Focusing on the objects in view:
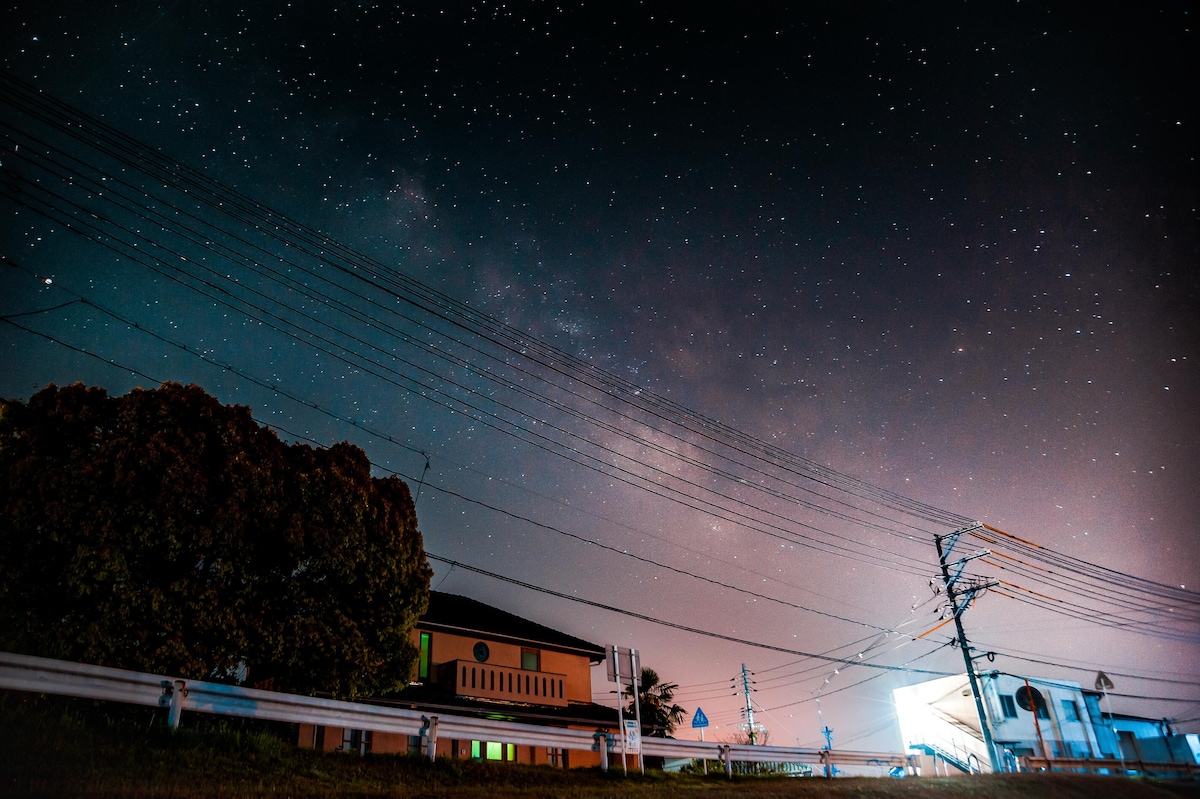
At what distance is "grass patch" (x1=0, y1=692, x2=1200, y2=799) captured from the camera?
314 inches

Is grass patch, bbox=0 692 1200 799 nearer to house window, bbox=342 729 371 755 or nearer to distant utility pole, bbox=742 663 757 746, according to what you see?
house window, bbox=342 729 371 755

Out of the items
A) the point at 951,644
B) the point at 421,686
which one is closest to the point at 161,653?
the point at 421,686

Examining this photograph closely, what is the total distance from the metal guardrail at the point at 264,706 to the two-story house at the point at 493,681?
1173cm

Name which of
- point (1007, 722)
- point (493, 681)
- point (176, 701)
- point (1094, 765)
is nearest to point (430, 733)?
point (176, 701)

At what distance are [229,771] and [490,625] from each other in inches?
985

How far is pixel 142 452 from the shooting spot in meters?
15.5

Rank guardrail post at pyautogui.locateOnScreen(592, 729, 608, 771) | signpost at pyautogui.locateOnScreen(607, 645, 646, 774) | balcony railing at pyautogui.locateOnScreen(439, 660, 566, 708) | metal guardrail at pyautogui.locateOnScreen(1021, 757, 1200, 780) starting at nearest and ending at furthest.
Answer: guardrail post at pyautogui.locateOnScreen(592, 729, 608, 771) → signpost at pyautogui.locateOnScreen(607, 645, 646, 774) → metal guardrail at pyautogui.locateOnScreen(1021, 757, 1200, 780) → balcony railing at pyautogui.locateOnScreen(439, 660, 566, 708)

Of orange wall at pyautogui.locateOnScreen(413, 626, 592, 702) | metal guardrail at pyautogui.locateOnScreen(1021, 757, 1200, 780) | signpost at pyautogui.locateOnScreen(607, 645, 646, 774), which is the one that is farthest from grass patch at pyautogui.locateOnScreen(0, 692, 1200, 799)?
orange wall at pyautogui.locateOnScreen(413, 626, 592, 702)

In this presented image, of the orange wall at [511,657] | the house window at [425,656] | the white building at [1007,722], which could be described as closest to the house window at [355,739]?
the house window at [425,656]

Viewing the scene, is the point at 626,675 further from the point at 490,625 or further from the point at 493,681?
the point at 490,625

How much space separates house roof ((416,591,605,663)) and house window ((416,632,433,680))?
1.46 ft

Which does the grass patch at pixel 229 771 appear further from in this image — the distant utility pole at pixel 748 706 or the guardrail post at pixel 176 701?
the distant utility pole at pixel 748 706

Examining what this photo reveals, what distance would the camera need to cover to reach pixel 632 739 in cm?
1535

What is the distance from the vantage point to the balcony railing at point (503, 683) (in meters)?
28.8
